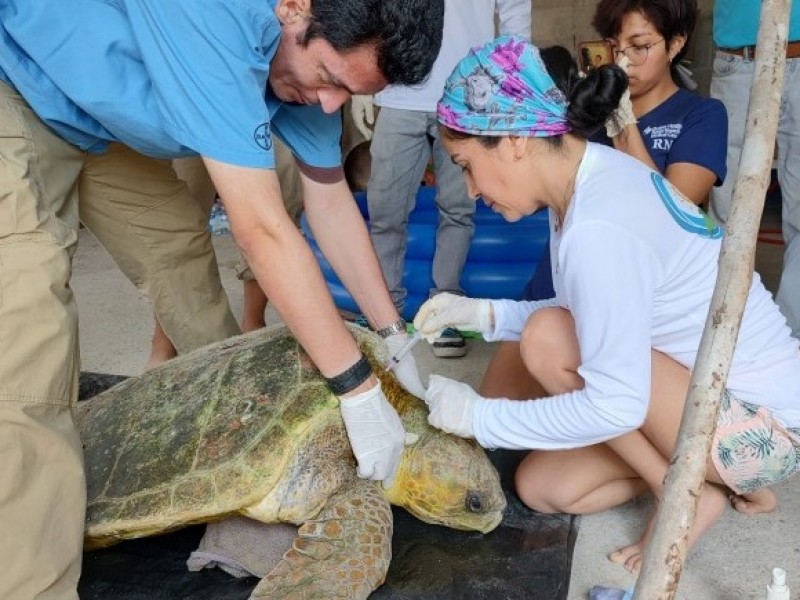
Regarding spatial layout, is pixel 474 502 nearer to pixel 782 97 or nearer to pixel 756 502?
pixel 756 502

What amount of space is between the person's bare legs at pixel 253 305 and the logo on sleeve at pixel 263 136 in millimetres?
1372

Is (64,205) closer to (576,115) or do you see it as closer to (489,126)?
(489,126)

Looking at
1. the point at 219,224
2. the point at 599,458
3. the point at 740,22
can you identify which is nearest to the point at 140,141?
→ the point at 599,458

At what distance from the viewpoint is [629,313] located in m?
1.16

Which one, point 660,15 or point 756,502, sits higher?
point 660,15

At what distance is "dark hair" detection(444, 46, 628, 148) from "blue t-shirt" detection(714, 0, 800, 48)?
1352 millimetres

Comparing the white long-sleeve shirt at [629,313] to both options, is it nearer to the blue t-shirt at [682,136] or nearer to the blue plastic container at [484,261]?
the blue t-shirt at [682,136]

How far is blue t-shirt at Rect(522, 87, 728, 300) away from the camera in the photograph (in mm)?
1936

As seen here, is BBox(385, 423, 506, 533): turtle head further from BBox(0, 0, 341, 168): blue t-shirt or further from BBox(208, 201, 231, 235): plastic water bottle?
BBox(208, 201, 231, 235): plastic water bottle

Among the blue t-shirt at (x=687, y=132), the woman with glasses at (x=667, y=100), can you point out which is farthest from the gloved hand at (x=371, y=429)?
the blue t-shirt at (x=687, y=132)

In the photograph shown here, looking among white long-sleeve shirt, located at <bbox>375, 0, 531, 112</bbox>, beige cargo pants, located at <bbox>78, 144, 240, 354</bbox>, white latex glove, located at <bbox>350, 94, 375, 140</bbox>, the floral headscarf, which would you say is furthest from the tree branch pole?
white latex glove, located at <bbox>350, 94, 375, 140</bbox>

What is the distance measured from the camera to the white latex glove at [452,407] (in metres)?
1.37

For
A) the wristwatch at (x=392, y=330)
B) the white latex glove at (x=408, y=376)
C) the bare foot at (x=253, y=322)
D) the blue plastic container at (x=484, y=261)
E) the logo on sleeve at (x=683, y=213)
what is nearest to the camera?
the logo on sleeve at (x=683, y=213)

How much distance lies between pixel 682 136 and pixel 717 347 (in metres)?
1.28
